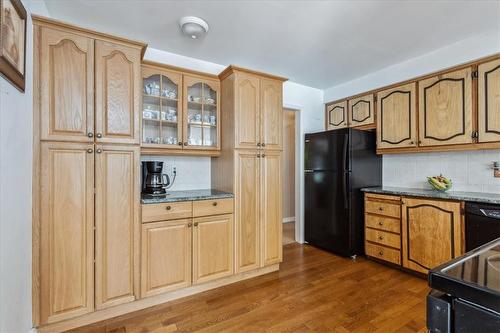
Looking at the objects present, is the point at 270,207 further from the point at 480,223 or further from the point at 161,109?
the point at 480,223

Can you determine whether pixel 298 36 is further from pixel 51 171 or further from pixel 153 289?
pixel 153 289

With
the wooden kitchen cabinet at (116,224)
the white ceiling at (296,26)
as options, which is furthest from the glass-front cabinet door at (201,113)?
the wooden kitchen cabinet at (116,224)

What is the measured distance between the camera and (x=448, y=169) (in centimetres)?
272

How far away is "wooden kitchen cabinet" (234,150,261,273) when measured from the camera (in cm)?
242

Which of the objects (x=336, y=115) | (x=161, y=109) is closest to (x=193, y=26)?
(x=161, y=109)

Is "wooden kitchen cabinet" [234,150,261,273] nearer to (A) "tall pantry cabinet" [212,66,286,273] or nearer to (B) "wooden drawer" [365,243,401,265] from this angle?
(A) "tall pantry cabinet" [212,66,286,273]

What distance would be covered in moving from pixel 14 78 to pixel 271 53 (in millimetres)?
2191

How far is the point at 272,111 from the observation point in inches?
104

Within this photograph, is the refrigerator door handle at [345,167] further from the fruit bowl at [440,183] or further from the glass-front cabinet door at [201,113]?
the glass-front cabinet door at [201,113]

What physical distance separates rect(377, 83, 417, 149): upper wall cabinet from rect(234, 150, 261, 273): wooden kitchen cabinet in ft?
5.65

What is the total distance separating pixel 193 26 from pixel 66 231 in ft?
6.19

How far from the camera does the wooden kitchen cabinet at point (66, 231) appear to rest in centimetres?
164

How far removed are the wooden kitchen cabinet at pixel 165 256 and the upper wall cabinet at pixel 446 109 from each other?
106 inches

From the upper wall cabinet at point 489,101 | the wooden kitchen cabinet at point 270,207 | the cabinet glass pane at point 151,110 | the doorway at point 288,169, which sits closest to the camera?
the upper wall cabinet at point 489,101
